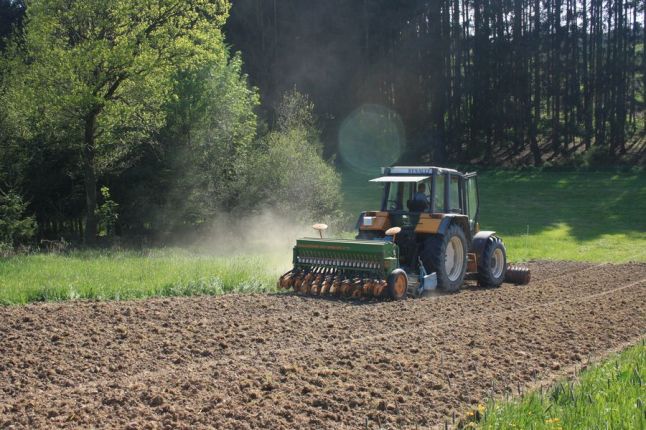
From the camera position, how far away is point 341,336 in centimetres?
876

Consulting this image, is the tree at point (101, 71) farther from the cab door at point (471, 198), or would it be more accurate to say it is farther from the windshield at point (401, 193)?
the cab door at point (471, 198)

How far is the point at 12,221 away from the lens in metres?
19.8

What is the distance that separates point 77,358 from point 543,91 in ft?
155

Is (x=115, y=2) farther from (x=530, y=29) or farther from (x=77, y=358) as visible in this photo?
(x=530, y=29)

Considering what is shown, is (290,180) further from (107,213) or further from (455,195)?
(455,195)

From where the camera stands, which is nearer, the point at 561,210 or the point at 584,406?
the point at 584,406

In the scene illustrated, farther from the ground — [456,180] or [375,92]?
[375,92]

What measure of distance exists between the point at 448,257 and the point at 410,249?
770 mm

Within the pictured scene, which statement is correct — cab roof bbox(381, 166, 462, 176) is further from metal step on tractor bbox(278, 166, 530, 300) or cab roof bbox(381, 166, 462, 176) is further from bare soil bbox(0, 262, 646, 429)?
bare soil bbox(0, 262, 646, 429)

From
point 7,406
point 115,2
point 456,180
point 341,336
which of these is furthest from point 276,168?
point 7,406

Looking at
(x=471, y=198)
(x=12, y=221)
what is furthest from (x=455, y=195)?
(x=12, y=221)

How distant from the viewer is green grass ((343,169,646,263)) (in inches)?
909

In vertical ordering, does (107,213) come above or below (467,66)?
below

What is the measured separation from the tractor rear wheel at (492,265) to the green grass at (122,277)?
4.10m
